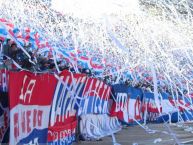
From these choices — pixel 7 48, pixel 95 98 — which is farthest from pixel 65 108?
pixel 95 98

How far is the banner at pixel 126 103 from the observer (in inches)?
578

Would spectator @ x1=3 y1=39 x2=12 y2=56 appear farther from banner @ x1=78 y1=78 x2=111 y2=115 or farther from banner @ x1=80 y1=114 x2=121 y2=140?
banner @ x1=80 y1=114 x2=121 y2=140

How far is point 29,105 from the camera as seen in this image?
7574mm

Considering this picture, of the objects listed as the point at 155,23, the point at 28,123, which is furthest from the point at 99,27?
the point at 28,123

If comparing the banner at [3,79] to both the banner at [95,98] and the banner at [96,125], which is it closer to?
the banner at [95,98]

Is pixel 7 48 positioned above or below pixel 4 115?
above

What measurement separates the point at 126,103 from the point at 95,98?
155 inches

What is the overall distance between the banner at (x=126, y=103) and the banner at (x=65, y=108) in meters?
4.19

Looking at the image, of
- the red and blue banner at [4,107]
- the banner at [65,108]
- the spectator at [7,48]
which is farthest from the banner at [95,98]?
the red and blue banner at [4,107]

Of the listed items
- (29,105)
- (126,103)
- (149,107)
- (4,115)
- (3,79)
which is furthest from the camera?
(149,107)

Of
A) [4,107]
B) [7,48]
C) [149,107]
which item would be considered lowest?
[149,107]

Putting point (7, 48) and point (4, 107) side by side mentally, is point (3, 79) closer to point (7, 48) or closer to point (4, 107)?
point (4, 107)

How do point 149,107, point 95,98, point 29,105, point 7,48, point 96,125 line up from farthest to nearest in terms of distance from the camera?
point 149,107
point 96,125
point 95,98
point 7,48
point 29,105

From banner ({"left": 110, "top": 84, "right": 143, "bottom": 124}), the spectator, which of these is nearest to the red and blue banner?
the spectator
